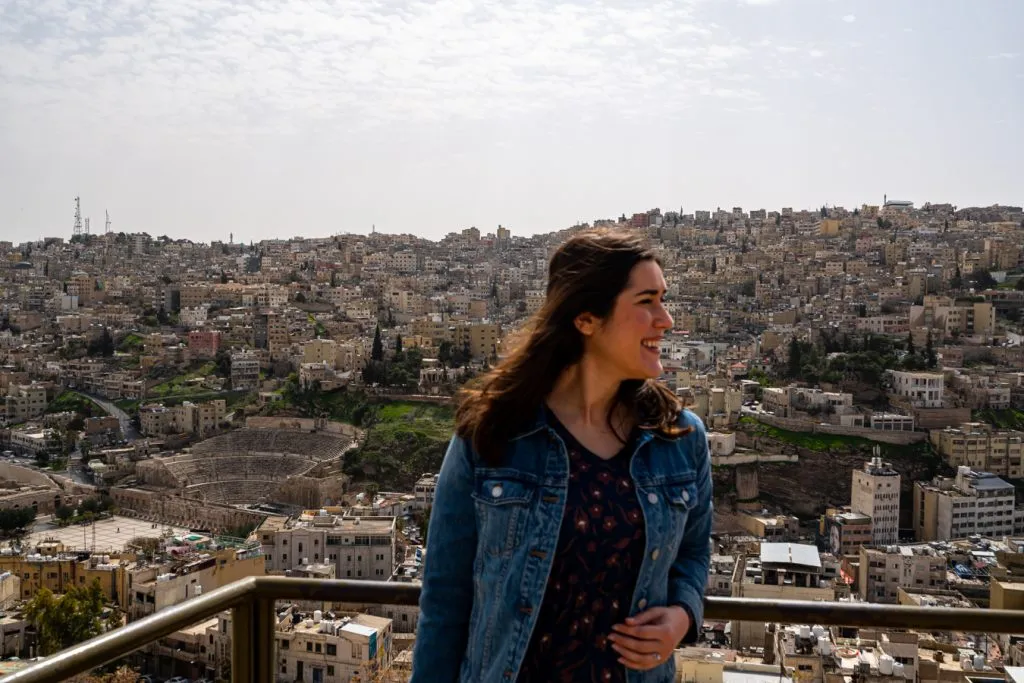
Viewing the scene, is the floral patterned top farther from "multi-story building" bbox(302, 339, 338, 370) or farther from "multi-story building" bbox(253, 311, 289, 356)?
"multi-story building" bbox(253, 311, 289, 356)

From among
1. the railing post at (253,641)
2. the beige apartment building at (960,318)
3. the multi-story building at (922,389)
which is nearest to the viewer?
the railing post at (253,641)

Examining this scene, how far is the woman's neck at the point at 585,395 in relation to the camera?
4.21 ft

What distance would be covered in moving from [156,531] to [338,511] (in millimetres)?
4227

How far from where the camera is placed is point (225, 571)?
39.9 feet

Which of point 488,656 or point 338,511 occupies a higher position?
point 488,656

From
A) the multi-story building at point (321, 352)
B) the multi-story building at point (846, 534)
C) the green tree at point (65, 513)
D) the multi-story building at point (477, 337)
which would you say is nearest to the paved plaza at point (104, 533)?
the green tree at point (65, 513)

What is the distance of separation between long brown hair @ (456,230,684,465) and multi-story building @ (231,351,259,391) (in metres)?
29.2

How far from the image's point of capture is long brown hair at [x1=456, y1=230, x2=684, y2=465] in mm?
1239

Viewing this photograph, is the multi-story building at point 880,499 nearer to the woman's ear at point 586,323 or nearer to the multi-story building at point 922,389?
the multi-story building at point 922,389

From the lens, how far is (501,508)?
1198mm

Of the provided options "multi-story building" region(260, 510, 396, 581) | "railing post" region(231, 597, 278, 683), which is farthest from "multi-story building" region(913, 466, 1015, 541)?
"railing post" region(231, 597, 278, 683)

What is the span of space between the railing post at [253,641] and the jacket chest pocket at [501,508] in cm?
48

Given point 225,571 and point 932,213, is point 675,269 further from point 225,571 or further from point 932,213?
point 225,571

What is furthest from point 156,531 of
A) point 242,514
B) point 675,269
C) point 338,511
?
point 675,269
